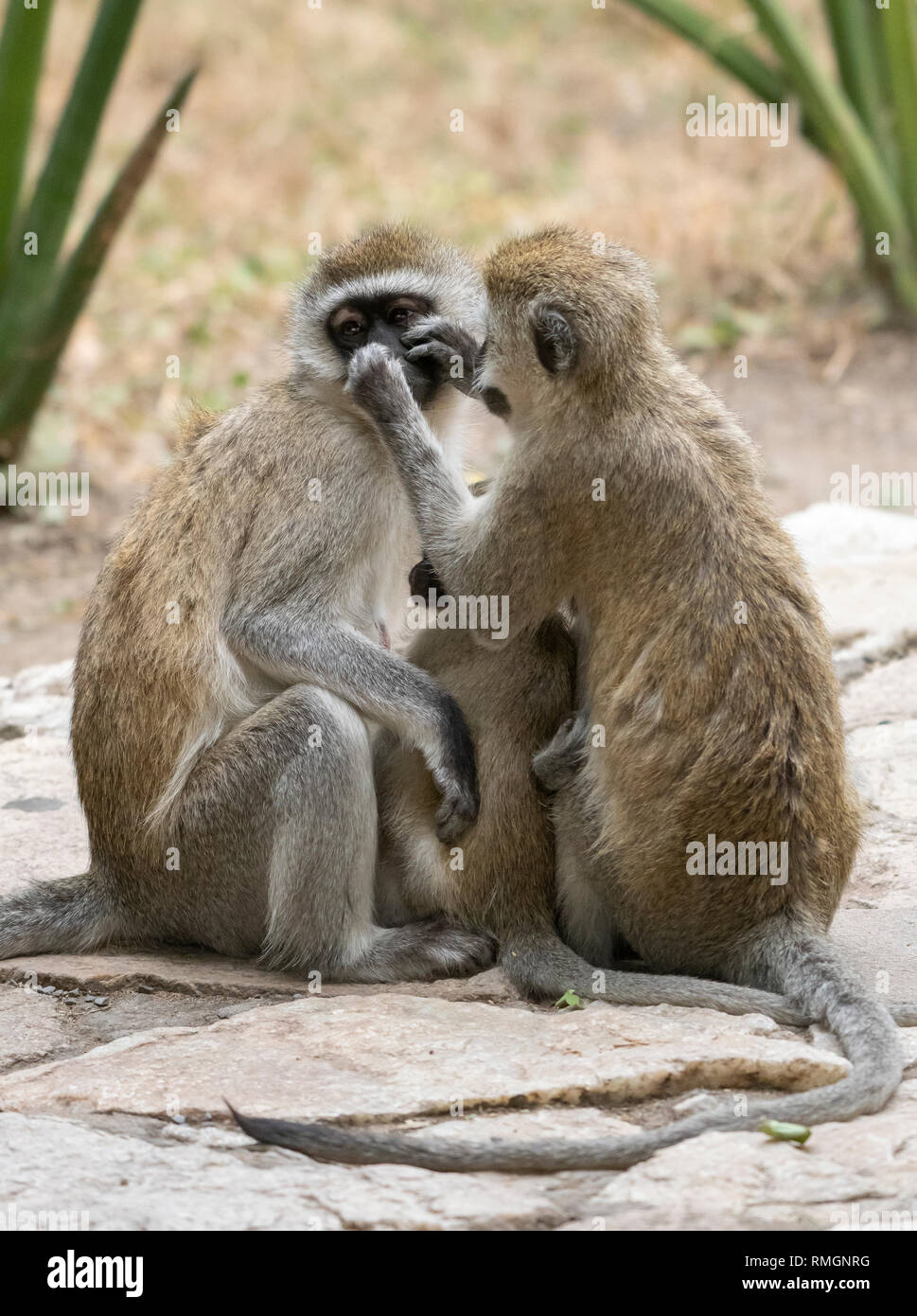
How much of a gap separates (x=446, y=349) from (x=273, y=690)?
3.78 feet

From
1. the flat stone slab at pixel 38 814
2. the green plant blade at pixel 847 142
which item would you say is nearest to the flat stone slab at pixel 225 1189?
the flat stone slab at pixel 38 814

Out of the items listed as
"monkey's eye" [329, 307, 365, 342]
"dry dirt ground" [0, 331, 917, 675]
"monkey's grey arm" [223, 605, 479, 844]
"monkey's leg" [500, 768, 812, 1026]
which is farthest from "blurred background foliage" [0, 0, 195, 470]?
"monkey's leg" [500, 768, 812, 1026]

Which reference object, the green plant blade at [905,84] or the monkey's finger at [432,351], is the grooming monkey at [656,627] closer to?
the monkey's finger at [432,351]

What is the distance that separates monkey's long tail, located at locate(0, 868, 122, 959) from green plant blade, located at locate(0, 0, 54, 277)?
5.08 meters

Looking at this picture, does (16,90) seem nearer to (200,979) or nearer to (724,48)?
(724,48)

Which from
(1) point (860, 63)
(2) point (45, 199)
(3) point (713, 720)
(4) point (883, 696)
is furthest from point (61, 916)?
(1) point (860, 63)

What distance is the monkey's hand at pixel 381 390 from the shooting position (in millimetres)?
4688

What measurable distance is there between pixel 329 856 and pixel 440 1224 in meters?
1.49

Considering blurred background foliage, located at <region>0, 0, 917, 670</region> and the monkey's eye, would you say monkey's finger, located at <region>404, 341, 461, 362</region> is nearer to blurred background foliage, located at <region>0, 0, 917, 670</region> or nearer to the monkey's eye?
the monkey's eye

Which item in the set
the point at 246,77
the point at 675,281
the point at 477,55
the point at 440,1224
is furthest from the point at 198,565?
the point at 477,55

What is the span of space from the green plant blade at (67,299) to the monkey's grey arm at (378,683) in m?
4.43

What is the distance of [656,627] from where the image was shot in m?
4.32

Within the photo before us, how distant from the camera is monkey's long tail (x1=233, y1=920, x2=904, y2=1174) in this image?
3.42m

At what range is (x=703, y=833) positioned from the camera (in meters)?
4.30
